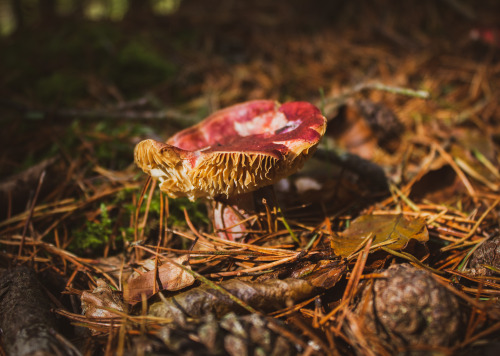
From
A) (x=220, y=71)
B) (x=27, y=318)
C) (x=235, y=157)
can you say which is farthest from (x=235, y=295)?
(x=220, y=71)

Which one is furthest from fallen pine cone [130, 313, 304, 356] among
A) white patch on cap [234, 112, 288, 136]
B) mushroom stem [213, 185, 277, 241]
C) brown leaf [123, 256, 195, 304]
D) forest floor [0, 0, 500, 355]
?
white patch on cap [234, 112, 288, 136]

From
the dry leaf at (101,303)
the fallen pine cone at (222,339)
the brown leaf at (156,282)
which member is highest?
the fallen pine cone at (222,339)

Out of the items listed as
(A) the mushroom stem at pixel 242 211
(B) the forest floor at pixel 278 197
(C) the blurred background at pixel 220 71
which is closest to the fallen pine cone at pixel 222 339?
(B) the forest floor at pixel 278 197

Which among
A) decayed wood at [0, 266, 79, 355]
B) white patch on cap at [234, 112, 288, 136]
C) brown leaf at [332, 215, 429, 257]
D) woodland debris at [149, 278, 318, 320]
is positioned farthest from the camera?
white patch on cap at [234, 112, 288, 136]

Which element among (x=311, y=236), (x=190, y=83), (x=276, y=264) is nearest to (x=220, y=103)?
(x=190, y=83)

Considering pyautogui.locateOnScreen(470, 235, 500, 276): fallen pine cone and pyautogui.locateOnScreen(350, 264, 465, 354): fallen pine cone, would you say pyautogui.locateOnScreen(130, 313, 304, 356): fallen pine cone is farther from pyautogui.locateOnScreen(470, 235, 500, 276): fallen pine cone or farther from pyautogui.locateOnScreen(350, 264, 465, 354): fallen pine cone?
pyautogui.locateOnScreen(470, 235, 500, 276): fallen pine cone

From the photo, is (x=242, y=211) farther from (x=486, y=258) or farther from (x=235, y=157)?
(x=486, y=258)

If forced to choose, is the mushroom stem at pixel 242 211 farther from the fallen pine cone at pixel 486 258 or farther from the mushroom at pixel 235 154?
the fallen pine cone at pixel 486 258
